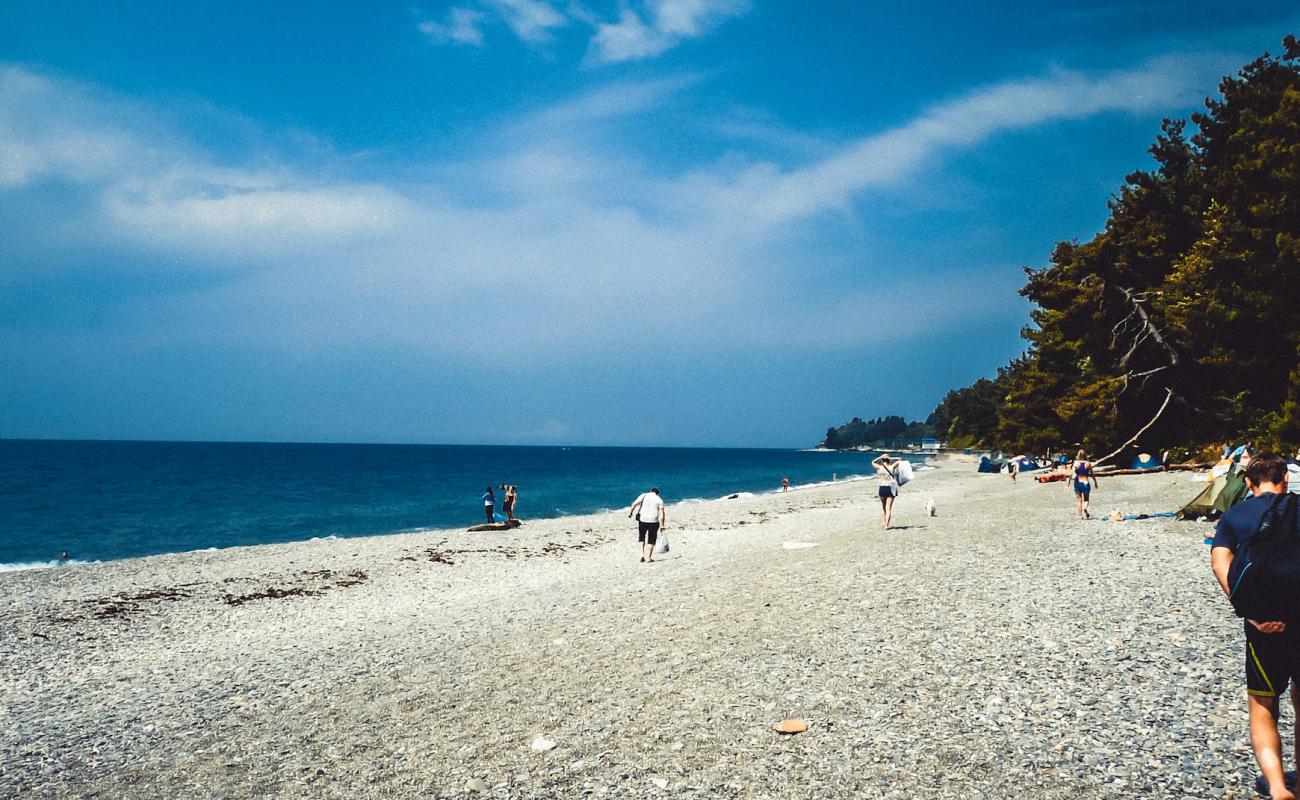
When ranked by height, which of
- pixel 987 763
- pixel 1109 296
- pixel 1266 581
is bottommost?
pixel 987 763

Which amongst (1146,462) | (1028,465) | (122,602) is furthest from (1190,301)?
(122,602)

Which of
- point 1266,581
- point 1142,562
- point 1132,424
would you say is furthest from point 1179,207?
point 1266,581

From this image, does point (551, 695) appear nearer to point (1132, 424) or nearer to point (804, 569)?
point (804, 569)

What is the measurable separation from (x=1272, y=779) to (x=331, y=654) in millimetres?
11283

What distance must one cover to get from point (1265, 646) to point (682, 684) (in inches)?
205

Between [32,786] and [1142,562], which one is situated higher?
[1142,562]

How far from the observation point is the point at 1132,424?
129 feet

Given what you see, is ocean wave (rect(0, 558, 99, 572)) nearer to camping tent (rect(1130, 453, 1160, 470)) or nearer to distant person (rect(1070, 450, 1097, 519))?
distant person (rect(1070, 450, 1097, 519))

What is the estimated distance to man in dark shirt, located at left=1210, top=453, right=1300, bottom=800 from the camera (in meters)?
4.19

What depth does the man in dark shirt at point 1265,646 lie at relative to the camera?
4.19 meters

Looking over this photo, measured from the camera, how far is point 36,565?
25219 mm

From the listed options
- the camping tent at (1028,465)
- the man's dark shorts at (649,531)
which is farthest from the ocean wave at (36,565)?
the camping tent at (1028,465)

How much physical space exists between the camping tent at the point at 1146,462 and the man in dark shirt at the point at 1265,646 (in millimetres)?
41916

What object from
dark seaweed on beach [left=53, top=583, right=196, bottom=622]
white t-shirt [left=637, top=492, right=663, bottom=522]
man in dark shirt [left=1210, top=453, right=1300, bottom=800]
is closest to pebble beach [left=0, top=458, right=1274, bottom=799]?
dark seaweed on beach [left=53, top=583, right=196, bottom=622]
